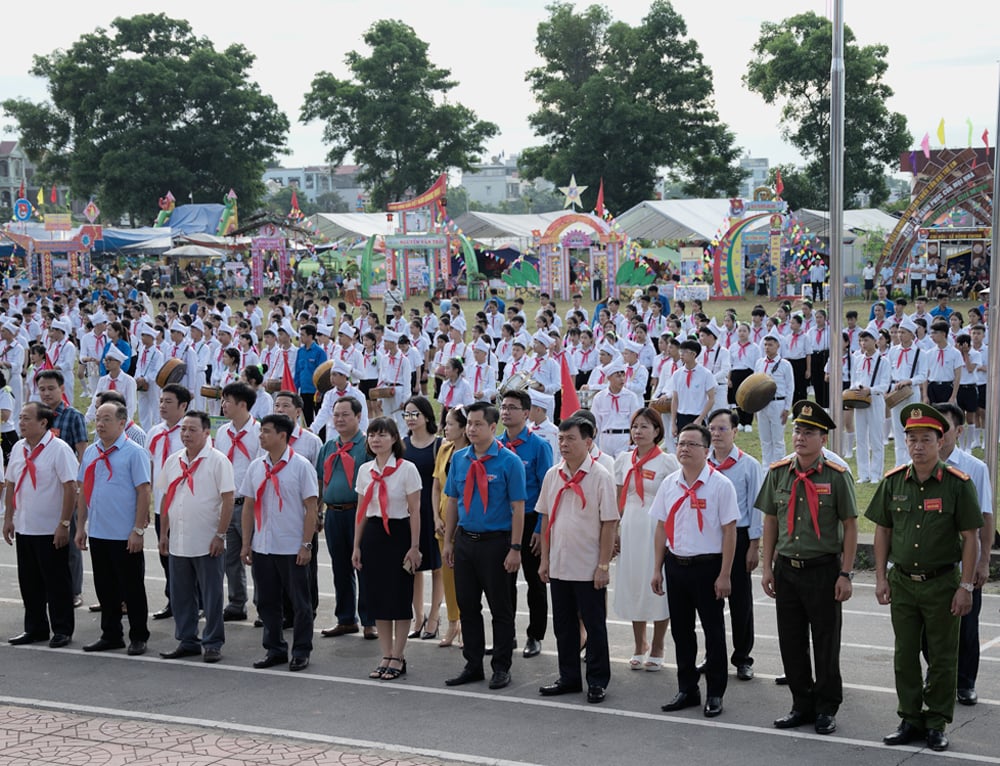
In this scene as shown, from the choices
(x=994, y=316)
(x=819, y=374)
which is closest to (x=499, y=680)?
(x=994, y=316)

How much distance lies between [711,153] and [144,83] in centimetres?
3094

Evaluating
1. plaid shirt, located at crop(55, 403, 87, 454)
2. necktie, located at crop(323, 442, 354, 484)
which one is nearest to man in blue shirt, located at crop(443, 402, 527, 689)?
necktie, located at crop(323, 442, 354, 484)

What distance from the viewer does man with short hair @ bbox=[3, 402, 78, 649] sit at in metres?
9.09

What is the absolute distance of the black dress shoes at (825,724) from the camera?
6706 millimetres

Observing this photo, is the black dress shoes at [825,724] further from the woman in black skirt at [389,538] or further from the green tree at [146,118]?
the green tree at [146,118]

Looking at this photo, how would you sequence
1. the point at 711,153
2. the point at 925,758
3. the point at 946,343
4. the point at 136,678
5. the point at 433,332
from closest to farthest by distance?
1. the point at 925,758
2. the point at 136,678
3. the point at 946,343
4. the point at 433,332
5. the point at 711,153

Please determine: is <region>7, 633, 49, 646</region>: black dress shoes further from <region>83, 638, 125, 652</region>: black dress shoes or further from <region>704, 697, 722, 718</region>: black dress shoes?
<region>704, 697, 722, 718</region>: black dress shoes

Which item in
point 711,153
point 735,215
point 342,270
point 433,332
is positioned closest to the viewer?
point 433,332

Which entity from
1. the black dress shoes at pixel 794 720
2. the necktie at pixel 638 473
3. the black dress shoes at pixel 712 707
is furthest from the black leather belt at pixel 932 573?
the necktie at pixel 638 473

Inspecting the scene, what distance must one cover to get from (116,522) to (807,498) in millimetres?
4713

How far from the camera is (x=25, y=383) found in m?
23.1

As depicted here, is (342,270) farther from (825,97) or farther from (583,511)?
(583,511)

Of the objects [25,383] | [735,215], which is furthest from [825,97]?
[25,383]

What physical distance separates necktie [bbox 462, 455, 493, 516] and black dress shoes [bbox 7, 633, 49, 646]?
363cm
